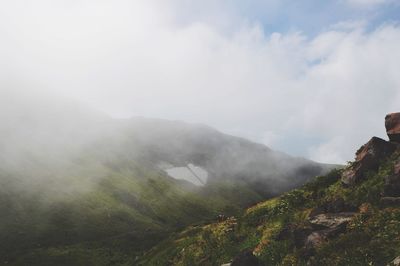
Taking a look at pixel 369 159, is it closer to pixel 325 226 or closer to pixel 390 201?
pixel 390 201

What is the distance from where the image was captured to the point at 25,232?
525ft

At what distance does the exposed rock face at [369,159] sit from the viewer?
26.3 metres

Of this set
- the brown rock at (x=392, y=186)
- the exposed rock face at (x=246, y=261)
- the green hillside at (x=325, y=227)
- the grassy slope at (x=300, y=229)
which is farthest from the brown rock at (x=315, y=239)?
the brown rock at (x=392, y=186)

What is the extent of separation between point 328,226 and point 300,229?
4.69 ft

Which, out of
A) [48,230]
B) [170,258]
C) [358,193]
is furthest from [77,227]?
[358,193]

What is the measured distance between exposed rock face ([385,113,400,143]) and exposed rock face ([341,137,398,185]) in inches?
46.9

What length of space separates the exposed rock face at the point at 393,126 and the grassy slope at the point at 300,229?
280cm

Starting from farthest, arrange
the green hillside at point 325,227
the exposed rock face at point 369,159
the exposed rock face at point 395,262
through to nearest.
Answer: the exposed rock face at point 369,159
the green hillside at point 325,227
the exposed rock face at point 395,262

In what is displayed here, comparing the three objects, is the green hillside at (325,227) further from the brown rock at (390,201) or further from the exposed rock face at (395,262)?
the exposed rock face at (395,262)

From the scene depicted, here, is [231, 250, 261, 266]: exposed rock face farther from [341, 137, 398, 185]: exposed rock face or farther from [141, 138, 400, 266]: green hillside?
[341, 137, 398, 185]: exposed rock face

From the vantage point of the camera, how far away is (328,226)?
20297mm

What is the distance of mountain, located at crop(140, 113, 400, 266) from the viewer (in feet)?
58.3

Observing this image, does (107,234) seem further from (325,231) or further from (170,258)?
(325,231)

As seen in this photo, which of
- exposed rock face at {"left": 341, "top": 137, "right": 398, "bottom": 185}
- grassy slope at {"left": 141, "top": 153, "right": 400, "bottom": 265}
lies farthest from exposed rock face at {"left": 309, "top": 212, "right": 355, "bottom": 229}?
exposed rock face at {"left": 341, "top": 137, "right": 398, "bottom": 185}
